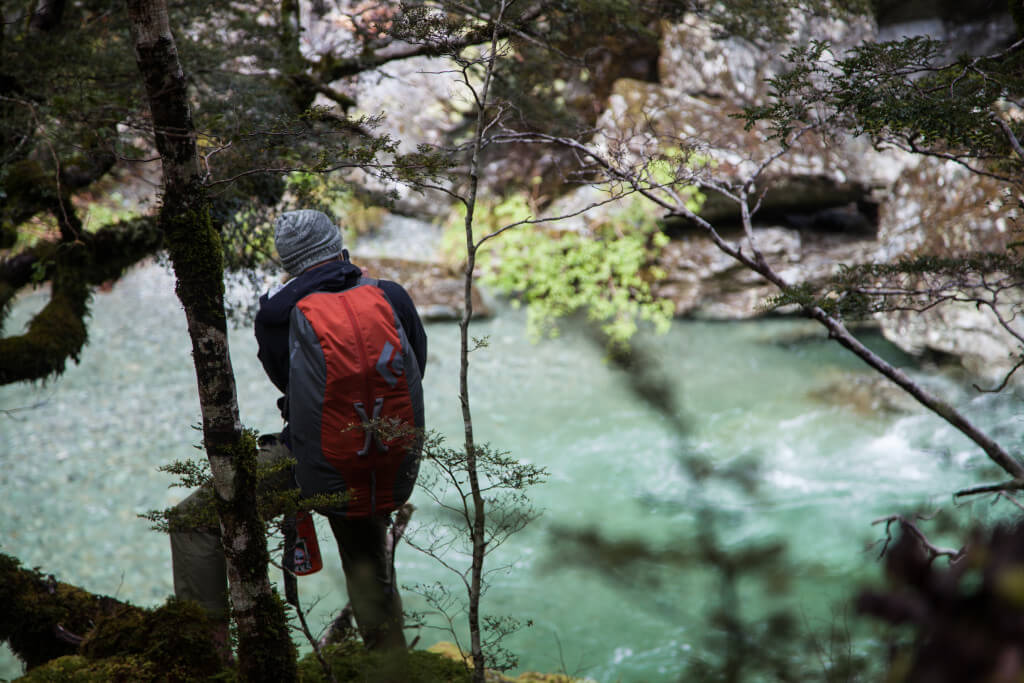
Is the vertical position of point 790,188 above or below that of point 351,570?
above

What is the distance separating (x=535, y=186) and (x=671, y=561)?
6.25 meters

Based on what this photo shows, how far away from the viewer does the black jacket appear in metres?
2.25

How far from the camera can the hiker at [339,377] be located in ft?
7.08

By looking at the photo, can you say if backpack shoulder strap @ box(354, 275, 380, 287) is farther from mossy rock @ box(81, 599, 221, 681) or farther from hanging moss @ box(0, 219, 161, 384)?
hanging moss @ box(0, 219, 161, 384)

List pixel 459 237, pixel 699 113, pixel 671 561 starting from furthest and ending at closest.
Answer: pixel 459 237, pixel 699 113, pixel 671 561

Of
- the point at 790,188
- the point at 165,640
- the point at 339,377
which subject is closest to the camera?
the point at 339,377

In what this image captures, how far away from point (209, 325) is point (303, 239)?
503 millimetres

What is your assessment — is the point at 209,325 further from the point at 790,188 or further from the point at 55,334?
the point at 790,188

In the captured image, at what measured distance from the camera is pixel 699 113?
28.9ft

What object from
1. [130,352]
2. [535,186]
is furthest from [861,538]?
[130,352]

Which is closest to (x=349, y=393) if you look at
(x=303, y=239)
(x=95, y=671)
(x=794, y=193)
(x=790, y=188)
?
(x=303, y=239)

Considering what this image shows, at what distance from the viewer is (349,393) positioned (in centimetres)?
216

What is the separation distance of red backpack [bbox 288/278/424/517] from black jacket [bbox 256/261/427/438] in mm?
62

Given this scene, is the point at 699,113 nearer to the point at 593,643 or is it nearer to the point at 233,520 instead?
the point at 593,643
